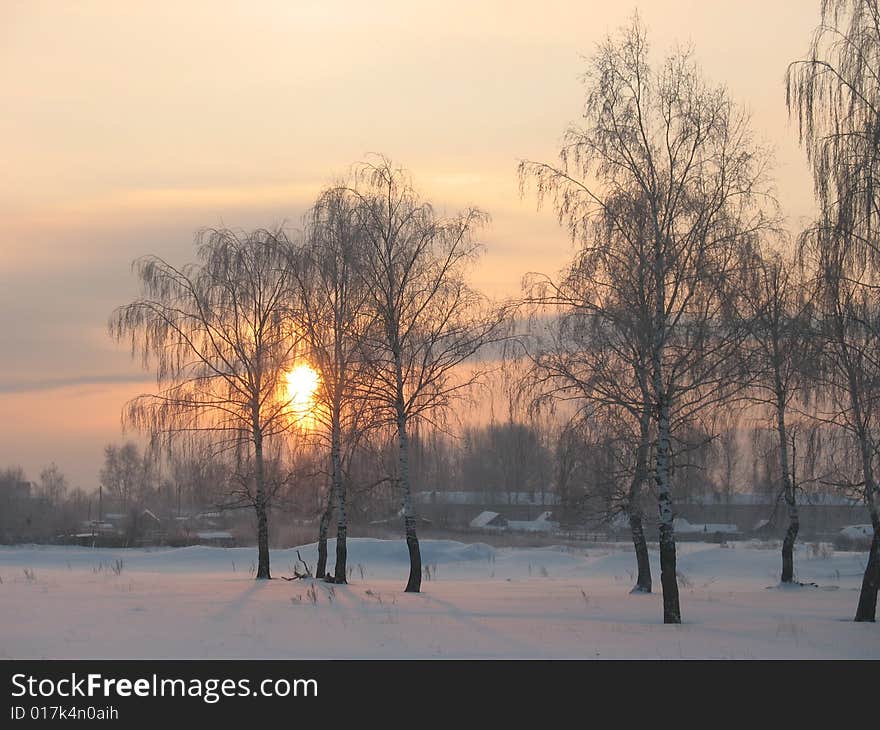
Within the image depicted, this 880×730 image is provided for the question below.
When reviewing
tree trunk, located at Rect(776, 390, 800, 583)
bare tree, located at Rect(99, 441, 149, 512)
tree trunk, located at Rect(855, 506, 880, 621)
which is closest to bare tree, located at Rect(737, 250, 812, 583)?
tree trunk, located at Rect(776, 390, 800, 583)

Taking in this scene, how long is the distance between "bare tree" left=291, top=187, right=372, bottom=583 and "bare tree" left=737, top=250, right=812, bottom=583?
8981mm

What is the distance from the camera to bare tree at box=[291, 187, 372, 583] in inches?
947

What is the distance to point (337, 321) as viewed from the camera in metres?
25.1

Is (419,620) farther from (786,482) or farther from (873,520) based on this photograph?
(786,482)

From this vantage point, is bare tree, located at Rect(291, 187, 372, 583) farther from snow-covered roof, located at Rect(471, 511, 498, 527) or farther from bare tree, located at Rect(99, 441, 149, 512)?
bare tree, located at Rect(99, 441, 149, 512)

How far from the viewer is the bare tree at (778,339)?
1695 cm

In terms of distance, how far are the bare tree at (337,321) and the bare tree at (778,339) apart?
8.98 metres

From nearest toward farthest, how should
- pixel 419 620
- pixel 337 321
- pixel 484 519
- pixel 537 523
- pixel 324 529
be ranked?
pixel 419 620
pixel 337 321
pixel 324 529
pixel 484 519
pixel 537 523

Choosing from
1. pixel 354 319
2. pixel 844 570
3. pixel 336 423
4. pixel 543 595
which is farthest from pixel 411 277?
pixel 844 570

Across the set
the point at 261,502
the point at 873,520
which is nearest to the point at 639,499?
the point at 873,520

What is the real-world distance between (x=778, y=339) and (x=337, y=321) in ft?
34.5

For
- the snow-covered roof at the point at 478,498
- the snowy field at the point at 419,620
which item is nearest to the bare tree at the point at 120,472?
the snow-covered roof at the point at 478,498

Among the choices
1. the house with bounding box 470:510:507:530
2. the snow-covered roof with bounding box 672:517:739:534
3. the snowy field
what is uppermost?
the snowy field
